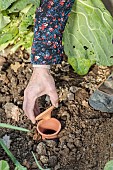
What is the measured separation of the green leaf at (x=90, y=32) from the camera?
319 cm

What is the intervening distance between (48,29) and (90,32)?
75cm

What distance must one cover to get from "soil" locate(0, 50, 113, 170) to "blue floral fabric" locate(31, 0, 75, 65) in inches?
23.3

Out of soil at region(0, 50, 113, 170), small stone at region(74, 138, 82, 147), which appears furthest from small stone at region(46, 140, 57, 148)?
small stone at region(74, 138, 82, 147)

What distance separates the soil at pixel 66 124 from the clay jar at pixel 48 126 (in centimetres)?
4

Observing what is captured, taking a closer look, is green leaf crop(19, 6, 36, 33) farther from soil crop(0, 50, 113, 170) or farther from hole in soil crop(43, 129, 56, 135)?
hole in soil crop(43, 129, 56, 135)

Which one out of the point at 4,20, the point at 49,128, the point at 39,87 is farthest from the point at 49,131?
the point at 4,20

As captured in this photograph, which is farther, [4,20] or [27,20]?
[4,20]

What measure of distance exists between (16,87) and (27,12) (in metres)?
0.47

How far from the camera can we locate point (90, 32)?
10.5 ft

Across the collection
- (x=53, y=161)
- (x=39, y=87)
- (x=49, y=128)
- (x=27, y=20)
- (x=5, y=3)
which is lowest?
(x=53, y=161)

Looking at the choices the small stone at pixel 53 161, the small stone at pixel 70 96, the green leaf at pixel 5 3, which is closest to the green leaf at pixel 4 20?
the green leaf at pixel 5 3

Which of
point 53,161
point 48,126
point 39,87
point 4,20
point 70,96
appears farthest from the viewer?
point 4,20

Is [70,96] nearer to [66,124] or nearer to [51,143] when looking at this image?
[66,124]

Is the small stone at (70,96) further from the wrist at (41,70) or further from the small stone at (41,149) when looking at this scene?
the wrist at (41,70)
